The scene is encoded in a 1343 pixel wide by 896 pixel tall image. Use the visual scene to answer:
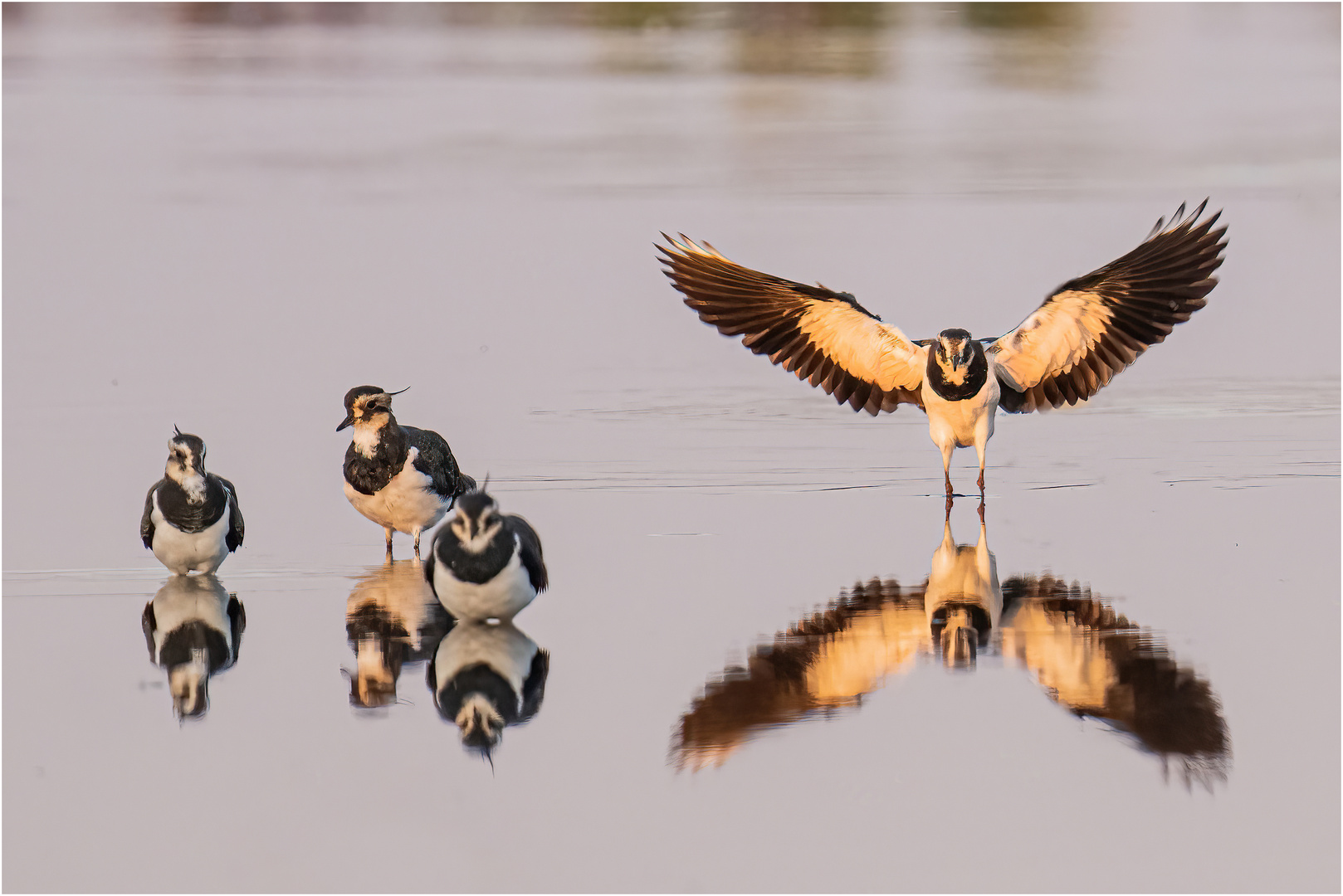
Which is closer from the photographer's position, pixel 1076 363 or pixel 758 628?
pixel 758 628

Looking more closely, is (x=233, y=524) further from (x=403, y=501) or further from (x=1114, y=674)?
(x=1114, y=674)

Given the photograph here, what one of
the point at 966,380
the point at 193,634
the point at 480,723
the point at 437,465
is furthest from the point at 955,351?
the point at 480,723

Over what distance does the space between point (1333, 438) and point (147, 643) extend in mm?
7335

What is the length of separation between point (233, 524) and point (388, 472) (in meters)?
0.81

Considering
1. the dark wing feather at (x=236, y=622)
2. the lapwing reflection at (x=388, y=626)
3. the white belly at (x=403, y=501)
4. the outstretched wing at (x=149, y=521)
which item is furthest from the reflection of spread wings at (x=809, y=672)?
the outstretched wing at (x=149, y=521)

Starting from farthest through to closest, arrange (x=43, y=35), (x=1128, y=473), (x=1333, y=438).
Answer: (x=43, y=35) → (x=1333, y=438) → (x=1128, y=473)

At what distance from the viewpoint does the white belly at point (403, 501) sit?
983 centimetres

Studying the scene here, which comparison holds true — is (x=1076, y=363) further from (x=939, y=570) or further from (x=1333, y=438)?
(x=939, y=570)

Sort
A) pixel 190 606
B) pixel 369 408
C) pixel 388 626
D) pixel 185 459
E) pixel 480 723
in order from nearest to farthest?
pixel 480 723 < pixel 388 626 < pixel 190 606 < pixel 185 459 < pixel 369 408

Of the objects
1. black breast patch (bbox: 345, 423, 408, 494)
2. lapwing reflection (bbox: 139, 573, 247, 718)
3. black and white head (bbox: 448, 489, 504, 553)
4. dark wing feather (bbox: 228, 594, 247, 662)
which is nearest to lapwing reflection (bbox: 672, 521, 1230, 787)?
black and white head (bbox: 448, 489, 504, 553)

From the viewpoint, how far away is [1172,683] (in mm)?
7461

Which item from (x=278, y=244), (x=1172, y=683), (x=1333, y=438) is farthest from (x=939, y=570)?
(x=278, y=244)

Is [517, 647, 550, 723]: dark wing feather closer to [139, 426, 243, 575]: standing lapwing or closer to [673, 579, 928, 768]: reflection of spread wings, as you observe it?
[673, 579, 928, 768]: reflection of spread wings

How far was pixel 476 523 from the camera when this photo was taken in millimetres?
7969
